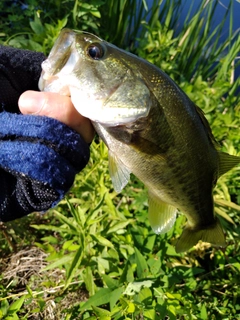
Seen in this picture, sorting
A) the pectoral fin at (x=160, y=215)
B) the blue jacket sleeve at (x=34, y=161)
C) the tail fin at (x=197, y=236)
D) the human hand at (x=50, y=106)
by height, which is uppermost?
the human hand at (x=50, y=106)

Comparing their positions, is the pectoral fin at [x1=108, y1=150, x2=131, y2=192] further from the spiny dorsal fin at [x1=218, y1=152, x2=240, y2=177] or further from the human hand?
the spiny dorsal fin at [x1=218, y1=152, x2=240, y2=177]

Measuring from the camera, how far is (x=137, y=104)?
3.82 feet

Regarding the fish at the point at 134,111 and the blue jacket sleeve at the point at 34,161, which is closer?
the blue jacket sleeve at the point at 34,161

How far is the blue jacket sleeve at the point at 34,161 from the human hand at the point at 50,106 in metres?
0.02

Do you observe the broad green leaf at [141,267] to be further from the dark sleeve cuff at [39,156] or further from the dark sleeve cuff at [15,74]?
Result: the dark sleeve cuff at [15,74]

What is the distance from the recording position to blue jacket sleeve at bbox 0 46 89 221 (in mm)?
1004

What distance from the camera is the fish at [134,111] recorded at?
1.12 m

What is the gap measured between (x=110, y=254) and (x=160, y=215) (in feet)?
1.37

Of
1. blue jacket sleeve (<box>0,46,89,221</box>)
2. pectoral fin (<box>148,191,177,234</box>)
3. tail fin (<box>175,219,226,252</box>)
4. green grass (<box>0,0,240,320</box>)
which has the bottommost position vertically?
green grass (<box>0,0,240,320</box>)

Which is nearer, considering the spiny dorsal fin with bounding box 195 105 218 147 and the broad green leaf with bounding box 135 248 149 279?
the spiny dorsal fin with bounding box 195 105 218 147

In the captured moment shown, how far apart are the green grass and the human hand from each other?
2.09 ft

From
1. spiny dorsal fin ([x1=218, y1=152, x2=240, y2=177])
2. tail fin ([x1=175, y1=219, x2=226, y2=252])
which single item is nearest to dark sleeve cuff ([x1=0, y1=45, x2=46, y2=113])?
spiny dorsal fin ([x1=218, y1=152, x2=240, y2=177])

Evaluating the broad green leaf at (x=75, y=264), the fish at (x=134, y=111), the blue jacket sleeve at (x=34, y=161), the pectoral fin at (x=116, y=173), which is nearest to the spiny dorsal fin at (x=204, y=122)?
the fish at (x=134, y=111)

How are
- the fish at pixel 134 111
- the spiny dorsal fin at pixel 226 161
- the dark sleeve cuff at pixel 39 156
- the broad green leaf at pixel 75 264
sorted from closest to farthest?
the dark sleeve cuff at pixel 39 156
the fish at pixel 134 111
the spiny dorsal fin at pixel 226 161
the broad green leaf at pixel 75 264
